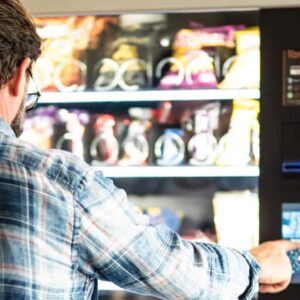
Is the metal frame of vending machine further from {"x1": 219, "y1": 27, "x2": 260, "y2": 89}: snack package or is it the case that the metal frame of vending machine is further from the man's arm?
the man's arm

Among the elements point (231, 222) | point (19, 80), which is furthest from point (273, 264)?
point (231, 222)

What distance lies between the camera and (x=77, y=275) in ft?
2.73

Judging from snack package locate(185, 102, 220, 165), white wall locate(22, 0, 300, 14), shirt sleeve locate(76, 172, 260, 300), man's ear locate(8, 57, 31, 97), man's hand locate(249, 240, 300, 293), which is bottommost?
man's hand locate(249, 240, 300, 293)

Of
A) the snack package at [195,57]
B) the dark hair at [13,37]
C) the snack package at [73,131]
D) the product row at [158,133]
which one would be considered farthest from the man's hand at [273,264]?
the snack package at [73,131]

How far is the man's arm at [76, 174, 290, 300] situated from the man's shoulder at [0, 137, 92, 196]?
0.7 inches

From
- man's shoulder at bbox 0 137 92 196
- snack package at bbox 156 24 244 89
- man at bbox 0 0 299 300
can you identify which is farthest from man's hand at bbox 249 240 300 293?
snack package at bbox 156 24 244 89

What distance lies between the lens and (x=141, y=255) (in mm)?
823

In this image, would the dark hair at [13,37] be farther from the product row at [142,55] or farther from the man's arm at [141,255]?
the product row at [142,55]

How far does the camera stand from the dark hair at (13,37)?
33.5 inches

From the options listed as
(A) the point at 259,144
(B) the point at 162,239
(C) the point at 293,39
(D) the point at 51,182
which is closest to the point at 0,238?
(D) the point at 51,182

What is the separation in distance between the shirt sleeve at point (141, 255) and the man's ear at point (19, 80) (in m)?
0.19

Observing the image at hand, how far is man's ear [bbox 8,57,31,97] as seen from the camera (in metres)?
0.89

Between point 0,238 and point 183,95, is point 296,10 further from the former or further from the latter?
point 0,238

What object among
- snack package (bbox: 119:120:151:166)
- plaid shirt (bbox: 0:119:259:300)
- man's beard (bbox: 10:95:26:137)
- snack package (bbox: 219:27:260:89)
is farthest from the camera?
snack package (bbox: 119:120:151:166)
